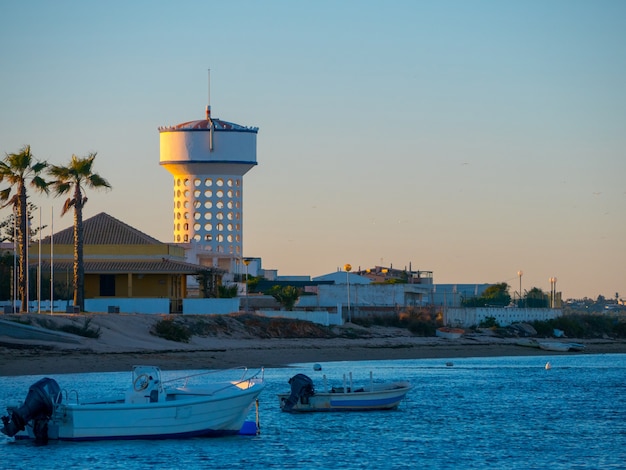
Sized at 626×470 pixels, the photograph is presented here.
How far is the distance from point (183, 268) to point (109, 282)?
5.06 metres

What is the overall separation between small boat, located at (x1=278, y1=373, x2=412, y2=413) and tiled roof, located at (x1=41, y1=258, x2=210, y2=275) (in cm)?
3994

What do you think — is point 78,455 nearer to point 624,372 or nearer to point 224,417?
point 224,417

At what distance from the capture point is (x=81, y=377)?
4906 centimetres

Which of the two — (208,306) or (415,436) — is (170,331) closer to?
(208,306)

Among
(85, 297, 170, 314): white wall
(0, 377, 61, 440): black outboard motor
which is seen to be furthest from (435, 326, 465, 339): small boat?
(0, 377, 61, 440): black outboard motor

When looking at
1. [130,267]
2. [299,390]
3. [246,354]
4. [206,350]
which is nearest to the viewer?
[299,390]

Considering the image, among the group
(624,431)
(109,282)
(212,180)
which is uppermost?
(212,180)

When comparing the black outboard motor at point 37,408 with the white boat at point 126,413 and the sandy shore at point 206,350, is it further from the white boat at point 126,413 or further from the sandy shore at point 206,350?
the sandy shore at point 206,350

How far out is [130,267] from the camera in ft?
267

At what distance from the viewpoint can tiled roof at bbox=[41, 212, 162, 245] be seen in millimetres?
86312

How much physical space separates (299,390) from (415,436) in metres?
4.60

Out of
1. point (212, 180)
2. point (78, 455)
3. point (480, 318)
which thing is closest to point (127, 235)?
point (480, 318)

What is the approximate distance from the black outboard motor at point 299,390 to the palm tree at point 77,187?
30.8 m

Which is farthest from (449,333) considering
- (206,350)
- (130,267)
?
(206,350)
